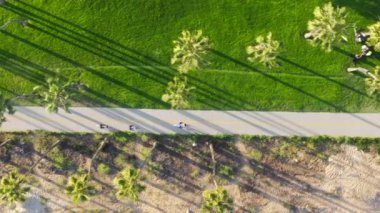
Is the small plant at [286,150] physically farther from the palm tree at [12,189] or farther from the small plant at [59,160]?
the palm tree at [12,189]

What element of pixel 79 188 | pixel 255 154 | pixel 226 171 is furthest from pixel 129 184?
pixel 255 154

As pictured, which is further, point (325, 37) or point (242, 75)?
point (242, 75)

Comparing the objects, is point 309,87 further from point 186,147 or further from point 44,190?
point 44,190

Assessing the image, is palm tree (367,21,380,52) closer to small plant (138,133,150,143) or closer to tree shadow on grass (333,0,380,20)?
tree shadow on grass (333,0,380,20)

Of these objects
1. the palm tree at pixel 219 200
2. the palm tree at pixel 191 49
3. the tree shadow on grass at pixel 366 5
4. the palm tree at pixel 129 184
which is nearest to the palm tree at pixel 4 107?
the palm tree at pixel 129 184

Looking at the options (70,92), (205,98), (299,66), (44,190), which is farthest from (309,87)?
(44,190)

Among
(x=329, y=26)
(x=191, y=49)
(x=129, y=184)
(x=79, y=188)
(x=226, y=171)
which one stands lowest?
(x=79, y=188)

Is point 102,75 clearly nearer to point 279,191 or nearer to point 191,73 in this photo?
point 191,73
